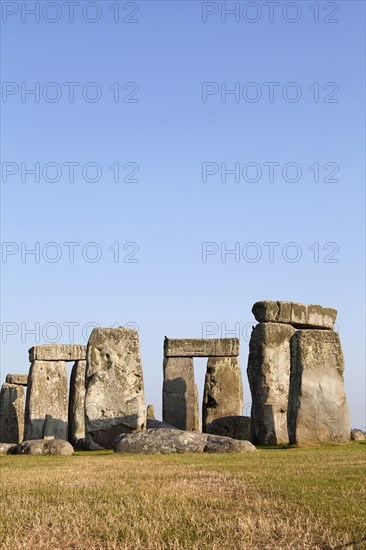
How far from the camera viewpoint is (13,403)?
3064 centimetres

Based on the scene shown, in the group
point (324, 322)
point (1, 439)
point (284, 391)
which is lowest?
point (1, 439)

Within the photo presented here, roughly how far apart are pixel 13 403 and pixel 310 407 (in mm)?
15154

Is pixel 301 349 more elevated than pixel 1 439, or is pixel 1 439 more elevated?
pixel 301 349

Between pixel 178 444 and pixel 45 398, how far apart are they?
36.8ft

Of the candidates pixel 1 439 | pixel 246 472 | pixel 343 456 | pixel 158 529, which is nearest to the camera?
pixel 158 529

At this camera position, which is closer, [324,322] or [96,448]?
[96,448]

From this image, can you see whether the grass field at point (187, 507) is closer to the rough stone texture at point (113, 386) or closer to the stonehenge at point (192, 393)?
the stonehenge at point (192, 393)

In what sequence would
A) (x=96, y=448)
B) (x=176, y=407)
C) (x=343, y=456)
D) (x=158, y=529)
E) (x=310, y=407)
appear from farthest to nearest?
(x=176, y=407)
(x=96, y=448)
(x=310, y=407)
(x=343, y=456)
(x=158, y=529)

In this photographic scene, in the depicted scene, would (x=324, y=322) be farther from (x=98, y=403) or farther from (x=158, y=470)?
(x=158, y=470)

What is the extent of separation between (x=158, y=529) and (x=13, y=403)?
81.1 feet

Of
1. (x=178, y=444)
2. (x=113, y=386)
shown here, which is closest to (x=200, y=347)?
(x=113, y=386)

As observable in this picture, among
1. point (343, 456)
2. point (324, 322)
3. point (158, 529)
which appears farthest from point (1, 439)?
point (158, 529)

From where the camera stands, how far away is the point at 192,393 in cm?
2692

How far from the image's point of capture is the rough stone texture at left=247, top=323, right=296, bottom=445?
837 inches
